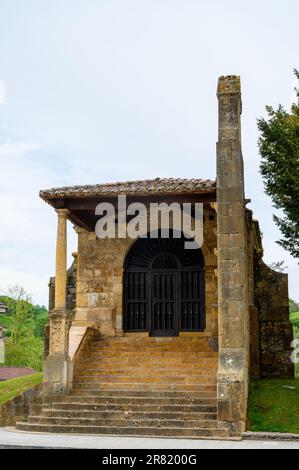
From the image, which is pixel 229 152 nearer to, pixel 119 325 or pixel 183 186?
pixel 183 186

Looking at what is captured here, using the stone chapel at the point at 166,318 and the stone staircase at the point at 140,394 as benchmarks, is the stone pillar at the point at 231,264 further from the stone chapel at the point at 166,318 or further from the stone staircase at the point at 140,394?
the stone staircase at the point at 140,394

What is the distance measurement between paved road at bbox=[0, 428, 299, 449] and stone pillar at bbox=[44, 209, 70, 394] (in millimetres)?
2003

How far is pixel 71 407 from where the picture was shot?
15.4 metres

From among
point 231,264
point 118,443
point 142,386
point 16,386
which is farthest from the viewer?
point 16,386

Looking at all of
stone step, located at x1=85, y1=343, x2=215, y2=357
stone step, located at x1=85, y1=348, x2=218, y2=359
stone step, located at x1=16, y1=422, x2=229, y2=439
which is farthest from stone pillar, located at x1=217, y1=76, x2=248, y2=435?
stone step, located at x1=85, y1=343, x2=215, y2=357

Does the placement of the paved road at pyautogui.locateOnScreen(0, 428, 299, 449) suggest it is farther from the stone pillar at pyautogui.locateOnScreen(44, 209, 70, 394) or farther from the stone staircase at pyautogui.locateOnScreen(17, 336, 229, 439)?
the stone pillar at pyautogui.locateOnScreen(44, 209, 70, 394)

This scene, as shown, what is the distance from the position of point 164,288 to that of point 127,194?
367cm

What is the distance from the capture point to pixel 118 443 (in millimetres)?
12555

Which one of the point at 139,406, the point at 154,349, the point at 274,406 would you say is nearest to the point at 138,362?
the point at 154,349

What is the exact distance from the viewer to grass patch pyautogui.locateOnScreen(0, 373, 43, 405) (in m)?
18.4

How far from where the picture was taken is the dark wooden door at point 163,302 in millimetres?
19375

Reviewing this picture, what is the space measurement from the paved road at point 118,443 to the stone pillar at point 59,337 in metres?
2.00

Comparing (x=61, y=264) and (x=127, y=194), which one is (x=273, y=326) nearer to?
(x=127, y=194)
